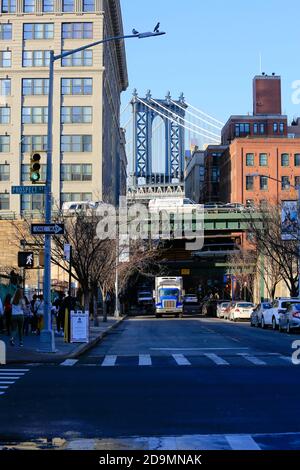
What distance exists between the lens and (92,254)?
3753 centimetres

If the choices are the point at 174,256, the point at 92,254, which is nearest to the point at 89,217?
the point at 92,254

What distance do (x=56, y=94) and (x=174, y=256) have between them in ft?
78.9

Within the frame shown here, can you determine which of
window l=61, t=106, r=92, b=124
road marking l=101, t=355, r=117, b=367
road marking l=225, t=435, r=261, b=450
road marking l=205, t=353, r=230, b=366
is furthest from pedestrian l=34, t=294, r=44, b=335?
window l=61, t=106, r=92, b=124

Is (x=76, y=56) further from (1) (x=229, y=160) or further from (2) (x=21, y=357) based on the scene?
(2) (x=21, y=357)

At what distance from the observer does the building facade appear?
293ft

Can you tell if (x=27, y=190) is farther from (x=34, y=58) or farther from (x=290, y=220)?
(x=34, y=58)

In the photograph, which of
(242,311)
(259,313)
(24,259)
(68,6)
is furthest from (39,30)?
(24,259)

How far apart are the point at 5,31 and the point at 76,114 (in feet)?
43.0

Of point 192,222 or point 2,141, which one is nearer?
point 192,222

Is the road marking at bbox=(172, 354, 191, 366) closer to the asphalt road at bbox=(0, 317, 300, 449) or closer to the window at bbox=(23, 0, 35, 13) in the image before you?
the asphalt road at bbox=(0, 317, 300, 449)

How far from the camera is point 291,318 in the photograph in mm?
33688

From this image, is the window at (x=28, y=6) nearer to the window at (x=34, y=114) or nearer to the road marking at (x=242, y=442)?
the window at (x=34, y=114)

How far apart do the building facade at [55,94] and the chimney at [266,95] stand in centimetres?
5467
